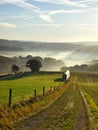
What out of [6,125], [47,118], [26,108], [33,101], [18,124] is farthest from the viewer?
[33,101]

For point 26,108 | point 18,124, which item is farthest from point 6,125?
point 26,108

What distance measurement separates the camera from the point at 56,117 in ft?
98.0

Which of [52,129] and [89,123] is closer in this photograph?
[52,129]

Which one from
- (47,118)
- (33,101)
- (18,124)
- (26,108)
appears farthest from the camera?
(33,101)

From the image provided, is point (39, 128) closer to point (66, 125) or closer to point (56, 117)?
point (66, 125)

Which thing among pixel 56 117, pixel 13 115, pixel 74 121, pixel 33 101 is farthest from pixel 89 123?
pixel 33 101

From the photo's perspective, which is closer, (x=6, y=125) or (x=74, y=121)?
(x=6, y=125)

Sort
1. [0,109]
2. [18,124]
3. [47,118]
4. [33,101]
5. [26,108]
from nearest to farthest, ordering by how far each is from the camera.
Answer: [18,124], [0,109], [47,118], [26,108], [33,101]

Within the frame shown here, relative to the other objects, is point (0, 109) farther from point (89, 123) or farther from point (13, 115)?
point (89, 123)

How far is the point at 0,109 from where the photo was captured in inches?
1052

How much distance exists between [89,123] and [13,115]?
5.84 m

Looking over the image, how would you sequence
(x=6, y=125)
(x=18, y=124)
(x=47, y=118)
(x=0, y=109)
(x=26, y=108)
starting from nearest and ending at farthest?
(x=6, y=125), (x=18, y=124), (x=0, y=109), (x=47, y=118), (x=26, y=108)

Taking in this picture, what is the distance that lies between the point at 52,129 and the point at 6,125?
3.04 metres

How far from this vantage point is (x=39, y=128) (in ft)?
77.4
